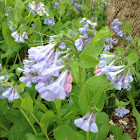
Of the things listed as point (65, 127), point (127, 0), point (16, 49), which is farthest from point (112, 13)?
point (65, 127)

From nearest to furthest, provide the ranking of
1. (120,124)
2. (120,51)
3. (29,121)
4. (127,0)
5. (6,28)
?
1. (29,121)
2. (120,51)
3. (120,124)
4. (6,28)
5. (127,0)

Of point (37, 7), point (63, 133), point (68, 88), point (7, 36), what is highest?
point (37, 7)

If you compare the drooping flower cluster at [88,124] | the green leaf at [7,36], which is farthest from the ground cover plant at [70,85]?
the green leaf at [7,36]

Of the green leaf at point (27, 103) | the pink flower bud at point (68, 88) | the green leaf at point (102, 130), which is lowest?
the green leaf at point (102, 130)

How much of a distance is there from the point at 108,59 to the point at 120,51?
16.8 inches

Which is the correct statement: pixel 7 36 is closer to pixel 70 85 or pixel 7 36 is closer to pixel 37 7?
pixel 37 7

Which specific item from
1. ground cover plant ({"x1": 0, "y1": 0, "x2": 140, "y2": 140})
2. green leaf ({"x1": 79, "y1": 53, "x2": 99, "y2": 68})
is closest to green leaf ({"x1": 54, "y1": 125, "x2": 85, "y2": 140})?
ground cover plant ({"x1": 0, "y1": 0, "x2": 140, "y2": 140})

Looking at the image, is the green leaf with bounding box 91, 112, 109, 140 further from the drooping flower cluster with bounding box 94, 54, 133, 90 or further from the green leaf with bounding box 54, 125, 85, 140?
the drooping flower cluster with bounding box 94, 54, 133, 90

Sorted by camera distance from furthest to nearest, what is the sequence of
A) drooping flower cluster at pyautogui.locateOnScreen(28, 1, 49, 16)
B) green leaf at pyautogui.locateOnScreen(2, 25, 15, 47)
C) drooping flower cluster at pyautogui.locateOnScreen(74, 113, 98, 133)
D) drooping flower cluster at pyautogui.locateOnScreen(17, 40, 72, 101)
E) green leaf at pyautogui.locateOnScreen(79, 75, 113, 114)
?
drooping flower cluster at pyautogui.locateOnScreen(28, 1, 49, 16) < green leaf at pyautogui.locateOnScreen(2, 25, 15, 47) < green leaf at pyautogui.locateOnScreen(79, 75, 113, 114) < drooping flower cluster at pyautogui.locateOnScreen(74, 113, 98, 133) < drooping flower cluster at pyautogui.locateOnScreen(17, 40, 72, 101)

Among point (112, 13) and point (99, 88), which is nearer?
point (99, 88)

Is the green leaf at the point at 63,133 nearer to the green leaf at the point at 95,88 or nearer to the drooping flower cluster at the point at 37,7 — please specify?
the green leaf at the point at 95,88

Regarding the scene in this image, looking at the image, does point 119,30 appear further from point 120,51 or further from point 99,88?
point 99,88

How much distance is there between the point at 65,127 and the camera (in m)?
1.00

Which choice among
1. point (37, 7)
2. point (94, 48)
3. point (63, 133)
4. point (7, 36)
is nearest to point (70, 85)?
point (94, 48)
